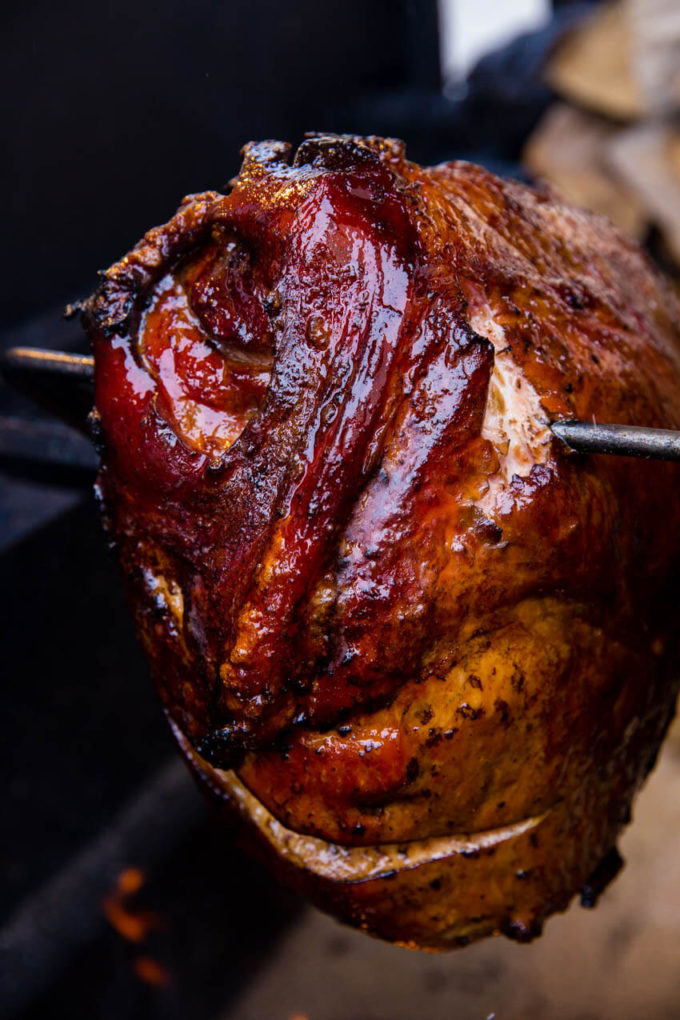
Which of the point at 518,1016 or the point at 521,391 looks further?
the point at 518,1016

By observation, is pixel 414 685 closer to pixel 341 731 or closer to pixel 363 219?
pixel 341 731

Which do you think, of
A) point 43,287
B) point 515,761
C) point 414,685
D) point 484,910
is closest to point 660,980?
point 484,910

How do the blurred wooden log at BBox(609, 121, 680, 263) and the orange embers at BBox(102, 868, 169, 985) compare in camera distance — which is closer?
the orange embers at BBox(102, 868, 169, 985)

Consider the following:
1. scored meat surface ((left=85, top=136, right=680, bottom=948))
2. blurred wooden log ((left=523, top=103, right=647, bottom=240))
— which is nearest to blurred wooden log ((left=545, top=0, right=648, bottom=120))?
blurred wooden log ((left=523, top=103, right=647, bottom=240))

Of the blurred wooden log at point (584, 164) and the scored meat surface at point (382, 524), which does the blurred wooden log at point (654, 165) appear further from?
the scored meat surface at point (382, 524)

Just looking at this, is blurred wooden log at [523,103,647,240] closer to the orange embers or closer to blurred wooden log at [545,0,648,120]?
blurred wooden log at [545,0,648,120]

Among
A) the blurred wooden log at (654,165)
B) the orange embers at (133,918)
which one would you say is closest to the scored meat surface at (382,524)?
the orange embers at (133,918)

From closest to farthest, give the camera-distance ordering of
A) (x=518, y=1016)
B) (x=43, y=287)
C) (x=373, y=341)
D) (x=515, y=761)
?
(x=373, y=341)
(x=515, y=761)
(x=518, y=1016)
(x=43, y=287)
